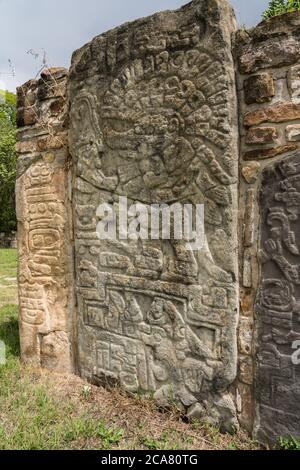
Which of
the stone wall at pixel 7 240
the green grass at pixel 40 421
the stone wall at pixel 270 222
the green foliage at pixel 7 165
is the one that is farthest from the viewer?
the stone wall at pixel 7 240

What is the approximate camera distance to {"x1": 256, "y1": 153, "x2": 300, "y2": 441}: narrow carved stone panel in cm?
186

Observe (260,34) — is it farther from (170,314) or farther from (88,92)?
(170,314)

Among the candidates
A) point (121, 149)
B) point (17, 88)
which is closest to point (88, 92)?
point (121, 149)

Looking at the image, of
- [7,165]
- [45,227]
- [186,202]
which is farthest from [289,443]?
[7,165]

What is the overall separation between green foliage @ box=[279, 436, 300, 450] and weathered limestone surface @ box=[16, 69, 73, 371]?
160 centimetres

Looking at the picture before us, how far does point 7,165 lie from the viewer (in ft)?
50.7

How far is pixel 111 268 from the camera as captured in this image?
2.56 m

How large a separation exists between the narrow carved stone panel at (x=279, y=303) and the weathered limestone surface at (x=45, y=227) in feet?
4.87

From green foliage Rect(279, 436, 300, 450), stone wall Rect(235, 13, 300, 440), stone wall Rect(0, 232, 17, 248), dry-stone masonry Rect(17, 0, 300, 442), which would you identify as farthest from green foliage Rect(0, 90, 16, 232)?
green foliage Rect(279, 436, 300, 450)

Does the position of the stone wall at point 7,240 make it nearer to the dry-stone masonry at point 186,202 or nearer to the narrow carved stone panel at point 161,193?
the dry-stone masonry at point 186,202

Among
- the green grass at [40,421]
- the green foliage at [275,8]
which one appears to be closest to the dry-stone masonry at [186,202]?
the green grass at [40,421]

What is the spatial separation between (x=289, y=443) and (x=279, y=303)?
70 cm

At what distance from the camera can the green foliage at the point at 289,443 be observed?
1.87 metres

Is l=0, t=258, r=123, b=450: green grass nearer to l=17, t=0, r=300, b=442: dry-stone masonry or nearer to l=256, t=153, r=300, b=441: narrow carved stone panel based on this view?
l=17, t=0, r=300, b=442: dry-stone masonry
